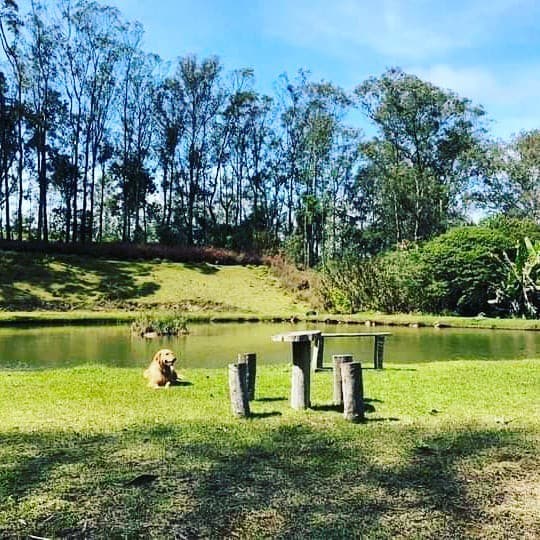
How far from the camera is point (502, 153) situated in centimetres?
3434

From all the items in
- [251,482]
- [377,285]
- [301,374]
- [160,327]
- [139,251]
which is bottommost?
[251,482]

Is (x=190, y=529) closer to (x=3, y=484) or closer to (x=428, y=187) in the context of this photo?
(x=3, y=484)

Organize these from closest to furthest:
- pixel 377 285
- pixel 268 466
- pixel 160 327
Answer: pixel 268 466
pixel 160 327
pixel 377 285

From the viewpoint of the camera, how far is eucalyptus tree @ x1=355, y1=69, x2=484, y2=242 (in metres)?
34.8

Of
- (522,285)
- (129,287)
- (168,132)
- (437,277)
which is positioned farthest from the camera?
(168,132)

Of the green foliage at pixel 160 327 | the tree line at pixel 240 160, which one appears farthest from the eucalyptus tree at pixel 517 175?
the green foliage at pixel 160 327

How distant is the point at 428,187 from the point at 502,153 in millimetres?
4475

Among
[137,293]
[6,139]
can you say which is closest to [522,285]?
[137,293]

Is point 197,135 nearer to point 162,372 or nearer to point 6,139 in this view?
point 6,139

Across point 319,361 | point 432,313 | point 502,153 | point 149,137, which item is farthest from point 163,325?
point 502,153

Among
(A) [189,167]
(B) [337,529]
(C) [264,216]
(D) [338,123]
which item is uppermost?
(D) [338,123]

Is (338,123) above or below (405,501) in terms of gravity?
above

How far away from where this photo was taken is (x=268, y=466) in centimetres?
382

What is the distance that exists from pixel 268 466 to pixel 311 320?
53.2 feet
